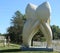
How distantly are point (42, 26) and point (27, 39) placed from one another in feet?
7.05

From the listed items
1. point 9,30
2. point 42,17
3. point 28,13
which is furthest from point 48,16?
point 9,30

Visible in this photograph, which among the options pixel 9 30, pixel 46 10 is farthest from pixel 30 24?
pixel 9 30

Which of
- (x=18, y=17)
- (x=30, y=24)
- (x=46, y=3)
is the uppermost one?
(x=18, y=17)

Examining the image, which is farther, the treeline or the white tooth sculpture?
the treeline

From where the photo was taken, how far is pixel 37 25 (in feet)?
82.4

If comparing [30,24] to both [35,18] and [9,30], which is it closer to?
[35,18]

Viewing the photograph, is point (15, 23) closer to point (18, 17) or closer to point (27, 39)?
point (18, 17)

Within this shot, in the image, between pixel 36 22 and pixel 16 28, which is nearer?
pixel 36 22

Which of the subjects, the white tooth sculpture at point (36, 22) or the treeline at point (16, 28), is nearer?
the white tooth sculpture at point (36, 22)

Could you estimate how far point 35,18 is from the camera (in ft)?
81.6

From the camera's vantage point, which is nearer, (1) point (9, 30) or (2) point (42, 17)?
(2) point (42, 17)

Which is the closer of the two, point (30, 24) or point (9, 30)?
point (30, 24)

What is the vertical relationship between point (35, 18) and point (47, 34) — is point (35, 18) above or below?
above

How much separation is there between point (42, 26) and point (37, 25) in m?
0.58
